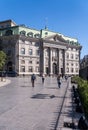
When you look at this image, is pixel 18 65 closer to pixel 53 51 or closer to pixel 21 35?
pixel 21 35

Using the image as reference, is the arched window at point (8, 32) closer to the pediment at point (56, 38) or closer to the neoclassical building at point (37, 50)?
the neoclassical building at point (37, 50)

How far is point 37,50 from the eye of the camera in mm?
100500

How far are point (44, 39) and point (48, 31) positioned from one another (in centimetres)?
648

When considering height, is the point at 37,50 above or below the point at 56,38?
below

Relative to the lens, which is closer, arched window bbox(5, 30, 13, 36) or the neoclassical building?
the neoclassical building

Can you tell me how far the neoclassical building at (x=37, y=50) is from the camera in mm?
92500

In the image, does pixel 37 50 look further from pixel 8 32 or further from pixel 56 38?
pixel 8 32

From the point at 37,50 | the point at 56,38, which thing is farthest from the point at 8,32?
the point at 56,38

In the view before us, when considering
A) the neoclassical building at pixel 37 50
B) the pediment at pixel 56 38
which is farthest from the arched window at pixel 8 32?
the pediment at pixel 56 38

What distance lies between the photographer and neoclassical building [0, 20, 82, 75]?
92.5m

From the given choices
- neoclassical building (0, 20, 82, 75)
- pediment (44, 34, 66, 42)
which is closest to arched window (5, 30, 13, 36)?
neoclassical building (0, 20, 82, 75)

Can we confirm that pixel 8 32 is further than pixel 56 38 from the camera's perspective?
No

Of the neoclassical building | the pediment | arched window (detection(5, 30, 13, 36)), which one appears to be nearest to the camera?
the neoclassical building

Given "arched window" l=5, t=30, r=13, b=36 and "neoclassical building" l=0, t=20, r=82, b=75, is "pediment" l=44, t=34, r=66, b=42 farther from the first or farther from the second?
"arched window" l=5, t=30, r=13, b=36
